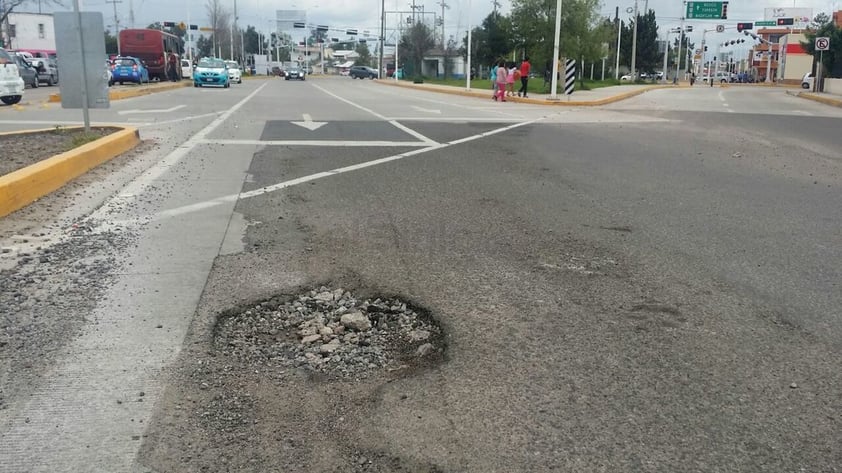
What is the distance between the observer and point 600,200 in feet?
26.9

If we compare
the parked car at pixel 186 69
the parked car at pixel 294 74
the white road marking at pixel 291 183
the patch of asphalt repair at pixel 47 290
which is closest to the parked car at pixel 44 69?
the white road marking at pixel 291 183

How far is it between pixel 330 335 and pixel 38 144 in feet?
30.8

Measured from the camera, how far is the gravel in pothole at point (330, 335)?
3756mm

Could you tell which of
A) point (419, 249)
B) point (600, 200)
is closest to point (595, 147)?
point (600, 200)

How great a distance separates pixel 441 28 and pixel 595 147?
98.8 metres

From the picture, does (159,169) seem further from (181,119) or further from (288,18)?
(288,18)

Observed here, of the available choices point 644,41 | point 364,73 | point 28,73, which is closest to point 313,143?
point 28,73

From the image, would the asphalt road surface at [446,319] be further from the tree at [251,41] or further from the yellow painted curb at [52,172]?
the tree at [251,41]

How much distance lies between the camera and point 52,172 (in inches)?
327

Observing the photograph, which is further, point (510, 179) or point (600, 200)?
point (510, 179)

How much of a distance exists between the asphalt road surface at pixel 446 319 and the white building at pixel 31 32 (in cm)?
7161

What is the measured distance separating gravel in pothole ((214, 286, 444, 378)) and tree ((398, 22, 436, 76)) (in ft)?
255

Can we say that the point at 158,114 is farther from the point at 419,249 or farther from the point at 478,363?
the point at 478,363

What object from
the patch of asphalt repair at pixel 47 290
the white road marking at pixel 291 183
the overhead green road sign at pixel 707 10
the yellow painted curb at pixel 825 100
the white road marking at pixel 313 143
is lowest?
the patch of asphalt repair at pixel 47 290
